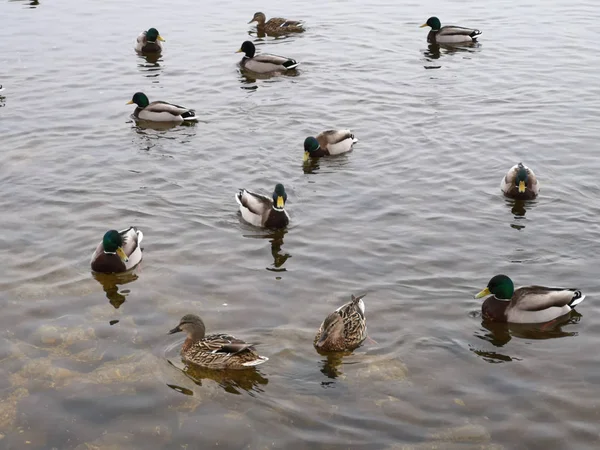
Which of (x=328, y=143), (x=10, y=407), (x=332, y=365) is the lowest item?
(x=10, y=407)

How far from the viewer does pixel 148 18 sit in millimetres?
28500

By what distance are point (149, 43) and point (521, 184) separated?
13457 millimetres

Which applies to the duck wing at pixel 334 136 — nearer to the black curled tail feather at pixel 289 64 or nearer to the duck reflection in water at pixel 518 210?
the duck reflection in water at pixel 518 210

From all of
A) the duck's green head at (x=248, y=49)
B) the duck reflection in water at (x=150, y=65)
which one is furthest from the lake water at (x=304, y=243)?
the duck's green head at (x=248, y=49)

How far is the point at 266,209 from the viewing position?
43.9 feet

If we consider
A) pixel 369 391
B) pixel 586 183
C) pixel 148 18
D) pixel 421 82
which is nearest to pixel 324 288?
pixel 369 391

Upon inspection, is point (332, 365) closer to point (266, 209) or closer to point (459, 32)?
point (266, 209)

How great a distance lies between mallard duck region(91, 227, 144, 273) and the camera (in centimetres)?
1191

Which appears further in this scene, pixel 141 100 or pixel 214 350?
pixel 141 100

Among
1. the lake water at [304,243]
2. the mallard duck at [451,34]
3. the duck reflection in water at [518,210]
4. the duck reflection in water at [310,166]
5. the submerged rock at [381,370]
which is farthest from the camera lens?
the mallard duck at [451,34]

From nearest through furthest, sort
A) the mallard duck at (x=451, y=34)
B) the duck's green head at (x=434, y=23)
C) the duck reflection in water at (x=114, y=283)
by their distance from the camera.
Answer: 1. the duck reflection in water at (x=114, y=283)
2. the mallard duck at (x=451, y=34)
3. the duck's green head at (x=434, y=23)

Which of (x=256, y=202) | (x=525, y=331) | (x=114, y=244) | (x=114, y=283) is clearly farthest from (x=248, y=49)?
(x=525, y=331)

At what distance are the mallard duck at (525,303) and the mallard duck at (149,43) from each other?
52.0 ft

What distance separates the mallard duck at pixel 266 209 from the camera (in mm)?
13367
